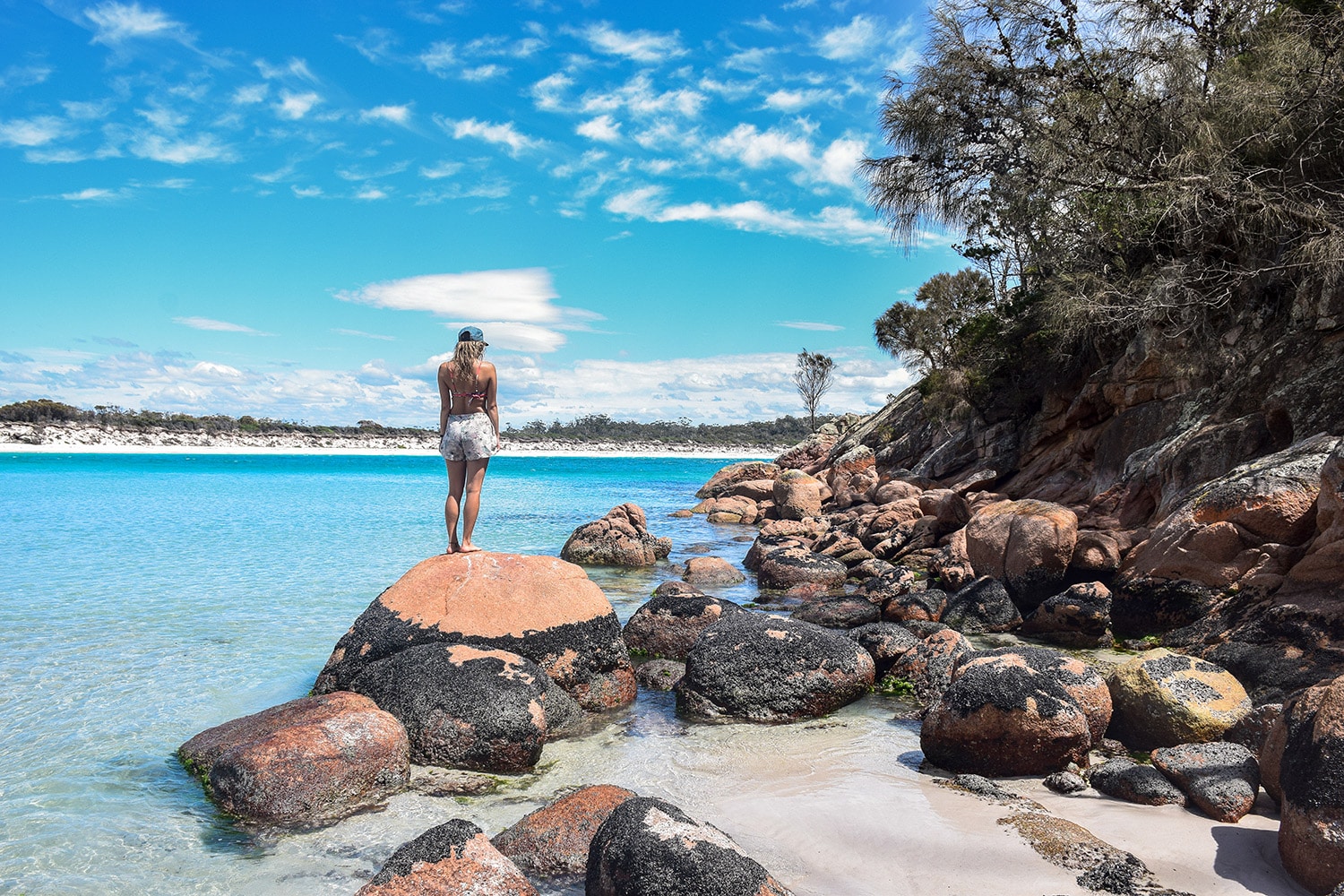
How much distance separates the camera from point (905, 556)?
15414 millimetres

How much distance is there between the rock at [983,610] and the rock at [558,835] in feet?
21.7

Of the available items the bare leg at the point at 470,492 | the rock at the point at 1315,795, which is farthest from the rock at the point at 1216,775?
the bare leg at the point at 470,492

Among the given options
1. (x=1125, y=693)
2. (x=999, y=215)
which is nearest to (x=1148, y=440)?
(x=999, y=215)

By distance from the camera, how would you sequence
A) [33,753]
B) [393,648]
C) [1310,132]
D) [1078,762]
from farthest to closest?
[1310,132] < [393,648] < [33,753] < [1078,762]

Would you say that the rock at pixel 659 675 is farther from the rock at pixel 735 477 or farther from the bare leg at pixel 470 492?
the rock at pixel 735 477

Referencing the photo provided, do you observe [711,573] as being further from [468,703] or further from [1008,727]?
[1008,727]

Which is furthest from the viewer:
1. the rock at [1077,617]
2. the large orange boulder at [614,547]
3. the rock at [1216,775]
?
the large orange boulder at [614,547]

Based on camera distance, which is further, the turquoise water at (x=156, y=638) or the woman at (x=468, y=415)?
the woman at (x=468, y=415)

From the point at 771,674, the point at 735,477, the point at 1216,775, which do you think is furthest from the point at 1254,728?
the point at 735,477

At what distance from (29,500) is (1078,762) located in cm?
3255

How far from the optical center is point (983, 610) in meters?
10.3

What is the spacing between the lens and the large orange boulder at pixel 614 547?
54.4 feet

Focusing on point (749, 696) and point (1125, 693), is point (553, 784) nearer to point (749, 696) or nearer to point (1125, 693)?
point (749, 696)

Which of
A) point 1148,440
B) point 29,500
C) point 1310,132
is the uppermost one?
point 1310,132
